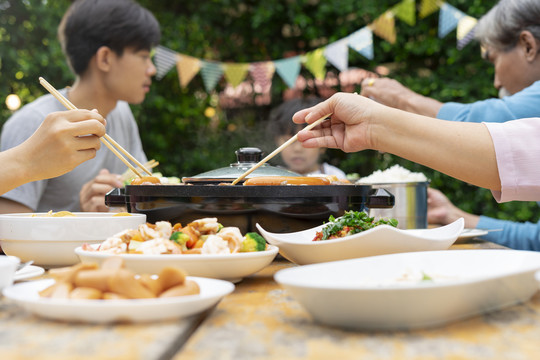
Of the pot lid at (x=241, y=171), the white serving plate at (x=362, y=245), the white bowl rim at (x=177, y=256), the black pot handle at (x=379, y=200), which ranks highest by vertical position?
the pot lid at (x=241, y=171)

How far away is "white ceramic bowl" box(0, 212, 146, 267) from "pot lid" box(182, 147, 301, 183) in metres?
0.36

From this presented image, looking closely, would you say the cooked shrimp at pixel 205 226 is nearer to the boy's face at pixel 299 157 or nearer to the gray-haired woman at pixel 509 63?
the gray-haired woman at pixel 509 63

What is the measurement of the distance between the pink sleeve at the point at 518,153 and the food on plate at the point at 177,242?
22.6 inches

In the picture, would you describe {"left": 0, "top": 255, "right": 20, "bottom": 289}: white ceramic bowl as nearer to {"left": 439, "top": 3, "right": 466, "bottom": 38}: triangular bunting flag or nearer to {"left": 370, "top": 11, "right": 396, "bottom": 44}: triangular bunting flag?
{"left": 370, "top": 11, "right": 396, "bottom": 44}: triangular bunting flag

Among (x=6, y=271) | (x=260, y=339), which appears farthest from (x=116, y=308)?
(x=6, y=271)

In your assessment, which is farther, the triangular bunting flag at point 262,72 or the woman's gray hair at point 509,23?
the triangular bunting flag at point 262,72

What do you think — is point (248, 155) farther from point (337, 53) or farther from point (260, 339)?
point (337, 53)

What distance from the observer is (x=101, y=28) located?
2.62 meters

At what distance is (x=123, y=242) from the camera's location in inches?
34.7

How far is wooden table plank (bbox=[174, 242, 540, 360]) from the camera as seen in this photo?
504 mm

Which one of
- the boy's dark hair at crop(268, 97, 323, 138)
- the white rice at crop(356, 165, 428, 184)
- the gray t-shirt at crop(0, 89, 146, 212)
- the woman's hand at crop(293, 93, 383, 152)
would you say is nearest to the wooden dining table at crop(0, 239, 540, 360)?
the woman's hand at crop(293, 93, 383, 152)

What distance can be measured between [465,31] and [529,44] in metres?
1.68

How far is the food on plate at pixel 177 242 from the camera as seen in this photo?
2.73 feet

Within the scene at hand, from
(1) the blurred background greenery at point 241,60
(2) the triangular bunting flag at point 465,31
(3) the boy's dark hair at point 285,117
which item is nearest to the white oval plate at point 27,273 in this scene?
(1) the blurred background greenery at point 241,60
